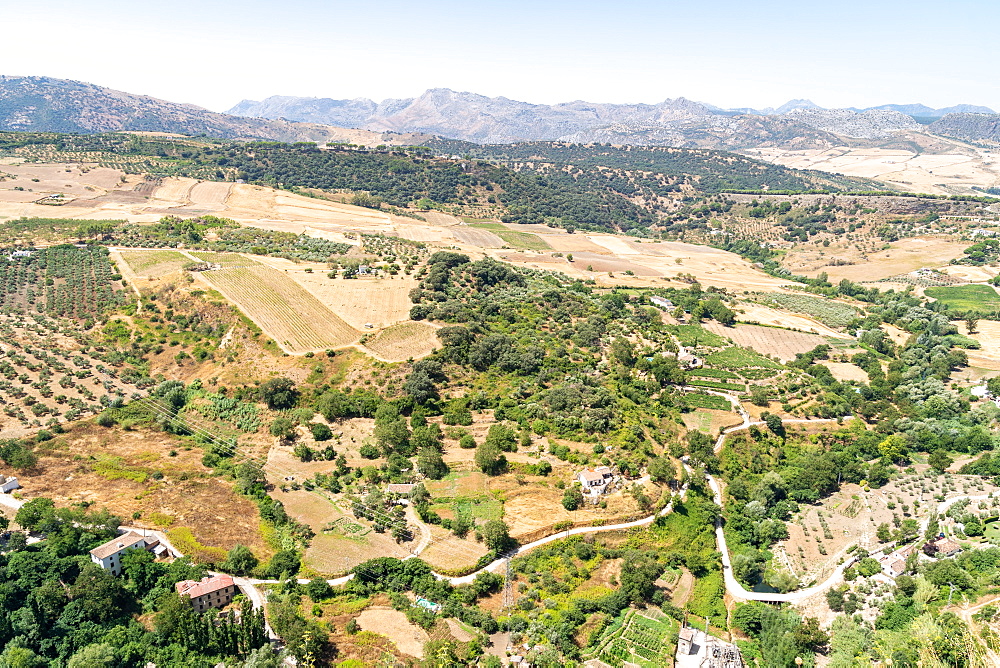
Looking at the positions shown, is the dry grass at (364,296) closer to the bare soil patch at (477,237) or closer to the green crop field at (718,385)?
the green crop field at (718,385)

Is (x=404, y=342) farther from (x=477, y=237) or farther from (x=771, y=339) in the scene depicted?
(x=477, y=237)

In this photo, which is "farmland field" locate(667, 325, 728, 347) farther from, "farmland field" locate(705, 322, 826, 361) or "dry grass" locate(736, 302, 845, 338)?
"dry grass" locate(736, 302, 845, 338)

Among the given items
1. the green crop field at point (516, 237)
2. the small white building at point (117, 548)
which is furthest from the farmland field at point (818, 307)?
the small white building at point (117, 548)

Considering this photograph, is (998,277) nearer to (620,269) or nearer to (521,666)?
(620,269)

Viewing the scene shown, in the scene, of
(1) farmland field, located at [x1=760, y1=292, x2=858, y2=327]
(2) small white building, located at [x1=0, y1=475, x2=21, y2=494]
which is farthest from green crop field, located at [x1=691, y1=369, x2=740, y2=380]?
(2) small white building, located at [x1=0, y1=475, x2=21, y2=494]

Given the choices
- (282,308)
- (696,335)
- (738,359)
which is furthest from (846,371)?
(282,308)

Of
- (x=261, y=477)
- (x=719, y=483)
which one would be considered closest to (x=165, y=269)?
(x=261, y=477)
